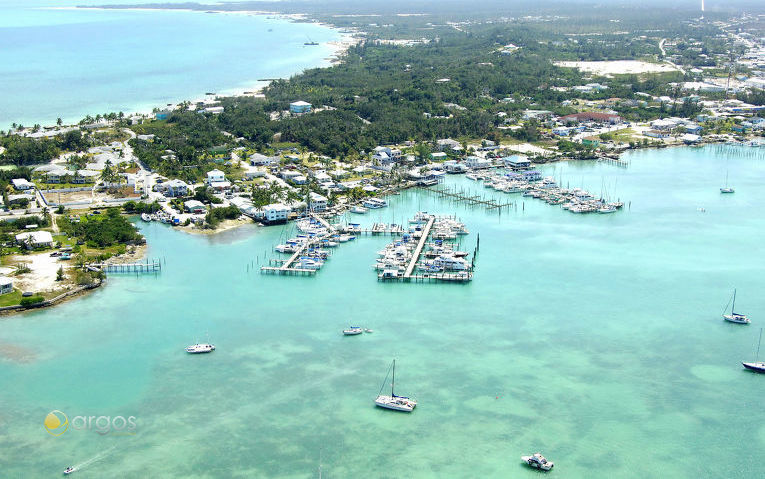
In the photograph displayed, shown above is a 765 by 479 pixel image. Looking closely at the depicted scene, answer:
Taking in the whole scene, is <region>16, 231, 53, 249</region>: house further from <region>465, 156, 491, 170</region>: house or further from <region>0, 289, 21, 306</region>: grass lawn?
<region>465, 156, 491, 170</region>: house

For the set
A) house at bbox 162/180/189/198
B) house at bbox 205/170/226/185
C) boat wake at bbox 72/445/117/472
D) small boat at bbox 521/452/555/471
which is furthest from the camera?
house at bbox 205/170/226/185

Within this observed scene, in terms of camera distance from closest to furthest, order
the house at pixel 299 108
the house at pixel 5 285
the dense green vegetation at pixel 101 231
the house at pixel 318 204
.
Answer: the house at pixel 5 285 → the dense green vegetation at pixel 101 231 → the house at pixel 318 204 → the house at pixel 299 108

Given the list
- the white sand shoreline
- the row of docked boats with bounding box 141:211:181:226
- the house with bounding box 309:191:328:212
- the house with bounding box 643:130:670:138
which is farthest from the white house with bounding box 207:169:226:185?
A: the house with bounding box 643:130:670:138

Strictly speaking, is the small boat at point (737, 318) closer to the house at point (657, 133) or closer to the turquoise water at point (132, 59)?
the house at point (657, 133)

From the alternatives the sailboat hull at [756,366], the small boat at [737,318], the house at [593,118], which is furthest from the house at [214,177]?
the house at [593,118]

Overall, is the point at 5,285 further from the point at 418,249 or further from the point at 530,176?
the point at 530,176

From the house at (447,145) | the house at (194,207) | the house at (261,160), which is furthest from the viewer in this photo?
the house at (447,145)
